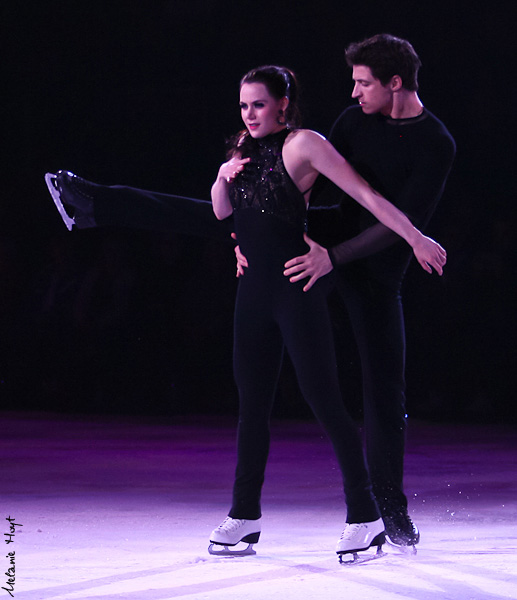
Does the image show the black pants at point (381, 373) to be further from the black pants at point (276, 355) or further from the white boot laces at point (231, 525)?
the white boot laces at point (231, 525)

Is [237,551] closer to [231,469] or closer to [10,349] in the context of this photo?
[231,469]

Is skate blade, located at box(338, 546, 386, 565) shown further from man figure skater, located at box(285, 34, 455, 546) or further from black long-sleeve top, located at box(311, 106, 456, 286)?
black long-sleeve top, located at box(311, 106, 456, 286)

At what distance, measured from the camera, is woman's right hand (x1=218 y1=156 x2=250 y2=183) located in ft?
8.29

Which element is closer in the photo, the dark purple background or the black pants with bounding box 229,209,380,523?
the black pants with bounding box 229,209,380,523

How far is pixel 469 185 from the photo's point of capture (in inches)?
214

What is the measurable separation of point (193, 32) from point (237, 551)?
3.62m

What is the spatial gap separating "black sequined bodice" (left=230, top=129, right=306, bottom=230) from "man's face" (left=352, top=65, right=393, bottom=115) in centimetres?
Answer: 25

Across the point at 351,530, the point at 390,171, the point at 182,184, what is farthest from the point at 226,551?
the point at 182,184

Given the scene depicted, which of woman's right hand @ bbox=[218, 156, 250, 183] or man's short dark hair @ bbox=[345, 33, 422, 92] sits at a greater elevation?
man's short dark hair @ bbox=[345, 33, 422, 92]

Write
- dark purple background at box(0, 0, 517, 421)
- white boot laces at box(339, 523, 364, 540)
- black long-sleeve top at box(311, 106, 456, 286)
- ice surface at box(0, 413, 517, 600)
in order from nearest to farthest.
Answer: ice surface at box(0, 413, 517, 600)
white boot laces at box(339, 523, 364, 540)
black long-sleeve top at box(311, 106, 456, 286)
dark purple background at box(0, 0, 517, 421)

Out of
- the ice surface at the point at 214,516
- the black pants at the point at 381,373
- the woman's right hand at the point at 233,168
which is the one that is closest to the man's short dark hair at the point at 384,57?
the woman's right hand at the point at 233,168

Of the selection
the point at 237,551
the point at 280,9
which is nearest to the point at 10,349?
the point at 280,9

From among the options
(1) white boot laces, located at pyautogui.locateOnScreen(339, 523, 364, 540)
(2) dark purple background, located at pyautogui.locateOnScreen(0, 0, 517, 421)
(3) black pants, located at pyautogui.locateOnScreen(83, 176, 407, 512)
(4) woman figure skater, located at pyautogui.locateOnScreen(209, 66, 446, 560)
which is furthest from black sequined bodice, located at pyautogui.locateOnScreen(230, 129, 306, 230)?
(2) dark purple background, located at pyautogui.locateOnScreen(0, 0, 517, 421)

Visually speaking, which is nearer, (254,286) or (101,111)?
(254,286)
